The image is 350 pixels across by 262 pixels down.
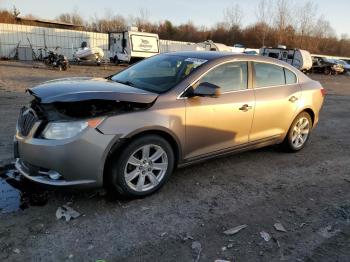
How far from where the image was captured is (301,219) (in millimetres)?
3871

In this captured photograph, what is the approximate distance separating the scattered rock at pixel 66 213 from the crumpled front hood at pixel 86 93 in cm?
113

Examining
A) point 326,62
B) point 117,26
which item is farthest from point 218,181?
point 117,26

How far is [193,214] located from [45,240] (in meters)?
1.50

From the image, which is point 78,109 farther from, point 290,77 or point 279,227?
point 290,77

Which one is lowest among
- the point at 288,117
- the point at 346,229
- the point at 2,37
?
the point at 346,229

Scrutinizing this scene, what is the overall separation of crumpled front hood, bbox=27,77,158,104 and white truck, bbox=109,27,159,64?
2383cm

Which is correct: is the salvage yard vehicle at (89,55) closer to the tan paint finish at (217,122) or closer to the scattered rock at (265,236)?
the tan paint finish at (217,122)

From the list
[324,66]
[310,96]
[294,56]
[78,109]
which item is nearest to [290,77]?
[310,96]

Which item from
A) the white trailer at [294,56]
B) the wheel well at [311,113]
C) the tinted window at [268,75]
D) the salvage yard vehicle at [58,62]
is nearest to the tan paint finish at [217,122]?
the tinted window at [268,75]

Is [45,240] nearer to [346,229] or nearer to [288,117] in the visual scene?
[346,229]

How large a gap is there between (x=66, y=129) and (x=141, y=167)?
95 cm

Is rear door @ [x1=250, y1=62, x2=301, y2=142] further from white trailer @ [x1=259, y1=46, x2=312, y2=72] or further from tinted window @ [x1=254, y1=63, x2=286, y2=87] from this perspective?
white trailer @ [x1=259, y1=46, x2=312, y2=72]

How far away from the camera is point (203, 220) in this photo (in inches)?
148

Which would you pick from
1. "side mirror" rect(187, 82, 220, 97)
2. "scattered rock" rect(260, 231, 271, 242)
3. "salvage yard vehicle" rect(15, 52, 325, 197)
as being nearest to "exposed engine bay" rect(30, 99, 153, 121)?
"salvage yard vehicle" rect(15, 52, 325, 197)
